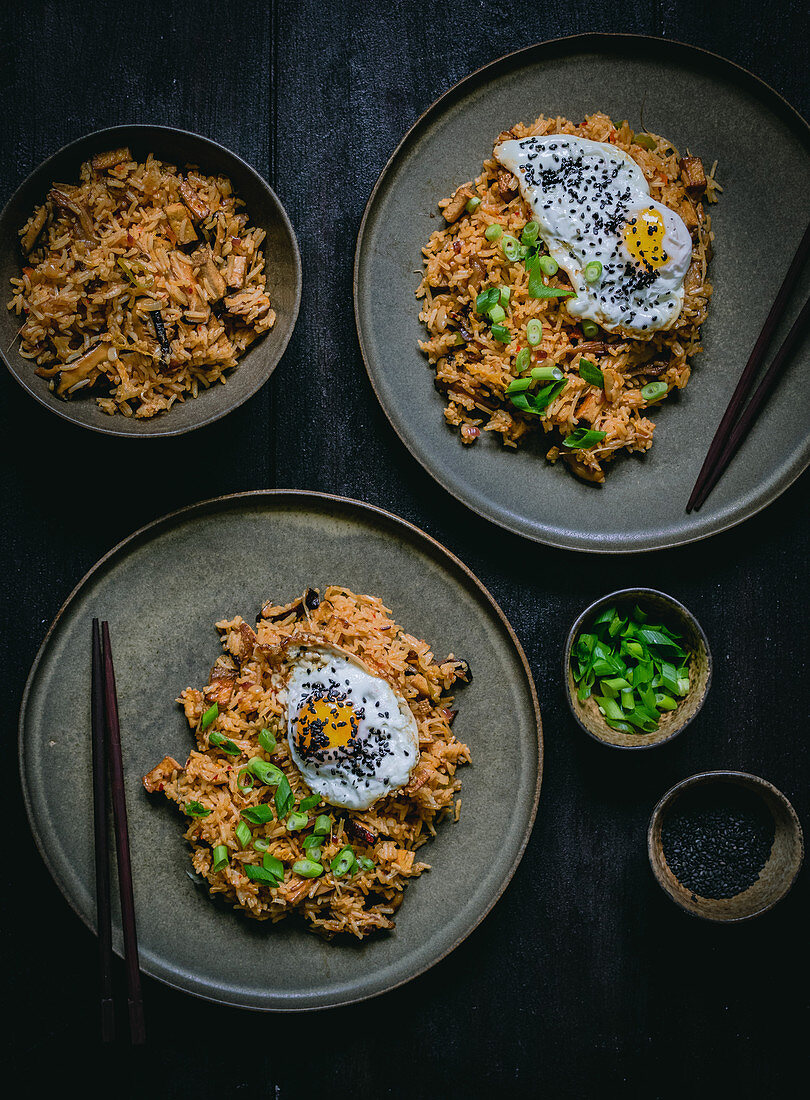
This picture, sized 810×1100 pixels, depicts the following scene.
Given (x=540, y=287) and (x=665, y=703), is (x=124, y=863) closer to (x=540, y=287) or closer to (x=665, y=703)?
(x=665, y=703)

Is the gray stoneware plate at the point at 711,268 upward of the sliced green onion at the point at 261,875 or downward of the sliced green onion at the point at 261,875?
upward

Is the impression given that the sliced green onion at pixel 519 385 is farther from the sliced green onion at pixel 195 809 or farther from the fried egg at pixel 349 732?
the sliced green onion at pixel 195 809

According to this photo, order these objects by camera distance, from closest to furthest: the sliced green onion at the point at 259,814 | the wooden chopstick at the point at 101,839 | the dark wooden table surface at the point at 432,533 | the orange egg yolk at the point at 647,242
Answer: the wooden chopstick at the point at 101,839
the sliced green onion at the point at 259,814
the orange egg yolk at the point at 647,242
the dark wooden table surface at the point at 432,533

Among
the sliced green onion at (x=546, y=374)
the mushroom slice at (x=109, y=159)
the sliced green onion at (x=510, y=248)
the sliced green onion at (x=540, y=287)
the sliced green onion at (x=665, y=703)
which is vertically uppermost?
the mushroom slice at (x=109, y=159)

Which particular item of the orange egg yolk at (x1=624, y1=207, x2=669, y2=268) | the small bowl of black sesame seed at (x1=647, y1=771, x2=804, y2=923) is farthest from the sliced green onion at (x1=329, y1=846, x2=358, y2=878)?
the orange egg yolk at (x1=624, y1=207, x2=669, y2=268)

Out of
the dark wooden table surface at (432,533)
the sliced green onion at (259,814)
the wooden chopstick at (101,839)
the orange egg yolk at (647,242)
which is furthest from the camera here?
the dark wooden table surface at (432,533)

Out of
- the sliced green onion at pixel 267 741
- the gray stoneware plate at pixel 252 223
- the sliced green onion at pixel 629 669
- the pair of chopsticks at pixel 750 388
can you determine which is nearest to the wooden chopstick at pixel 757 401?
the pair of chopsticks at pixel 750 388

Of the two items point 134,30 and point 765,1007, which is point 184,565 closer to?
point 134,30
